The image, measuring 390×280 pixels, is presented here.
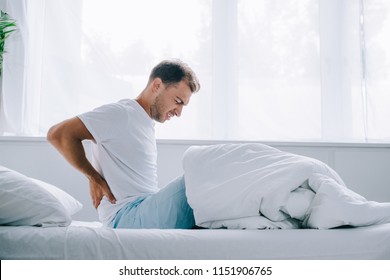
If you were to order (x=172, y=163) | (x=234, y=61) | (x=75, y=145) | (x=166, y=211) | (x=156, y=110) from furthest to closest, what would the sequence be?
1. (x=234, y=61)
2. (x=172, y=163)
3. (x=156, y=110)
4. (x=75, y=145)
5. (x=166, y=211)

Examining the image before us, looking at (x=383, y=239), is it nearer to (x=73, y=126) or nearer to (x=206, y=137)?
(x=73, y=126)

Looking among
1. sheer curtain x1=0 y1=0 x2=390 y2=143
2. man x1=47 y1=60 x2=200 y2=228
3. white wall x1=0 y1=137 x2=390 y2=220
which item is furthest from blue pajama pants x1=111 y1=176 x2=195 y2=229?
sheer curtain x1=0 y1=0 x2=390 y2=143

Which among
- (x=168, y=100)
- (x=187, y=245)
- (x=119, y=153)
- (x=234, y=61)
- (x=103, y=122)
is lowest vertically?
(x=187, y=245)

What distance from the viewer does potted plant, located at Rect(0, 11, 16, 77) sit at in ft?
7.31

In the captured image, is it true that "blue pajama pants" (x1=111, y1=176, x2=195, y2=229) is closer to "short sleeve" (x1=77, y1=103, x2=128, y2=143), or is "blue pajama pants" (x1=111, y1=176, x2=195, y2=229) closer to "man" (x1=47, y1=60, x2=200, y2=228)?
"man" (x1=47, y1=60, x2=200, y2=228)

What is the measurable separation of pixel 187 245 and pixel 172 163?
4.13ft

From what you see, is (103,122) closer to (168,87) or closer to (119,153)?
(119,153)

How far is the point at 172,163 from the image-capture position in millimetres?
2244

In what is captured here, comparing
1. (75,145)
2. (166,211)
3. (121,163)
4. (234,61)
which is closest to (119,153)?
(121,163)

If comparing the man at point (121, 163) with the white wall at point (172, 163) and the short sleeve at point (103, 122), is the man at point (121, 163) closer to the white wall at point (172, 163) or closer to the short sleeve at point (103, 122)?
the short sleeve at point (103, 122)

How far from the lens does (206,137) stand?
101 inches

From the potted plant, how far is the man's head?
39.5 inches
